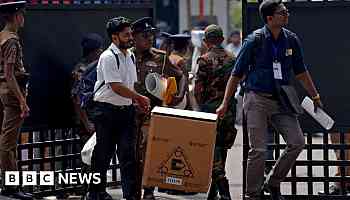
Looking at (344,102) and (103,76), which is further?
(344,102)

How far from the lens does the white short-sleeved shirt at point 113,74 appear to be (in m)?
8.76

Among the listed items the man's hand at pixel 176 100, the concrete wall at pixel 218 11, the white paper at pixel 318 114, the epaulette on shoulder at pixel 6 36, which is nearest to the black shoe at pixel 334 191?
the white paper at pixel 318 114

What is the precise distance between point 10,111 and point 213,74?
2.04 meters

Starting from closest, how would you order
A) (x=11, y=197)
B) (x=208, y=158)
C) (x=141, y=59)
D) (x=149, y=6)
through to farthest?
(x=208, y=158) → (x=11, y=197) → (x=141, y=59) → (x=149, y=6)

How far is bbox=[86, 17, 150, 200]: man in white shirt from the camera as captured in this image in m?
8.86

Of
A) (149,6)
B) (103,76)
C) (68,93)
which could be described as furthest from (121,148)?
(149,6)

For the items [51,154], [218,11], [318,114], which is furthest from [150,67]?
[218,11]

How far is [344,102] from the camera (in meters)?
9.43

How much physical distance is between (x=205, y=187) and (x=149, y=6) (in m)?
2.68

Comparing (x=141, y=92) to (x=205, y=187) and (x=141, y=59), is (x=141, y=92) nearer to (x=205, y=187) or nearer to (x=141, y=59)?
(x=141, y=59)

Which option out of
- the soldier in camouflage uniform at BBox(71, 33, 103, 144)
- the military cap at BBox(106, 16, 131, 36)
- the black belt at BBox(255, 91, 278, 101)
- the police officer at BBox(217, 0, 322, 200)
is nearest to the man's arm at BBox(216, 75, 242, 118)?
the police officer at BBox(217, 0, 322, 200)

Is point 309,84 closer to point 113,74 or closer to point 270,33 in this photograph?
point 270,33

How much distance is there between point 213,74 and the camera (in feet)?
32.2

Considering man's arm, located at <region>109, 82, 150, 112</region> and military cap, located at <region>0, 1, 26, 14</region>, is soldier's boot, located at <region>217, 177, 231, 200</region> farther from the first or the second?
military cap, located at <region>0, 1, 26, 14</region>
